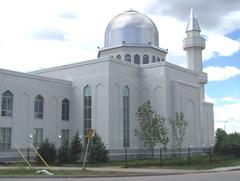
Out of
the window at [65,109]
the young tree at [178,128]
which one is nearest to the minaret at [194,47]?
the young tree at [178,128]

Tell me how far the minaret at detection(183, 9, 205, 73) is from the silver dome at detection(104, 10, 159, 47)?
5782 millimetres

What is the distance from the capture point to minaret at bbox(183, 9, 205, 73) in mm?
67250

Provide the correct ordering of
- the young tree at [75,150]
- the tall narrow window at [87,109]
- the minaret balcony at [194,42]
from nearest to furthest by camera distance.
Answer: the young tree at [75,150]
the tall narrow window at [87,109]
the minaret balcony at [194,42]

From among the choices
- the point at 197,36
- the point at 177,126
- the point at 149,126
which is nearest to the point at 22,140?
the point at 149,126

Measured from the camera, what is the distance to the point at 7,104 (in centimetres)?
4588

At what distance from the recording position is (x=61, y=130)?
169ft

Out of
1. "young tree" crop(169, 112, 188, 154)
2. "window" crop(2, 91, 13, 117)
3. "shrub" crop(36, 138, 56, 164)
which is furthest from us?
"young tree" crop(169, 112, 188, 154)

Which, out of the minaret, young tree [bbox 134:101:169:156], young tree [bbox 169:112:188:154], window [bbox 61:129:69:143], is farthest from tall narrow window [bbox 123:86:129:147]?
the minaret

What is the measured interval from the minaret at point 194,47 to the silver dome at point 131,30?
228 inches

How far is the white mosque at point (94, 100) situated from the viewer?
153 feet

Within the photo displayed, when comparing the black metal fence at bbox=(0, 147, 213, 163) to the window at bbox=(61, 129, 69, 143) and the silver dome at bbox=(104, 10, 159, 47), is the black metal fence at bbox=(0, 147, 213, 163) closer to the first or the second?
the window at bbox=(61, 129, 69, 143)

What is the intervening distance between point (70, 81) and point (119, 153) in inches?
447

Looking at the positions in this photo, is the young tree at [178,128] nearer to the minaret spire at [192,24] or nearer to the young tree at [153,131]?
the young tree at [153,131]

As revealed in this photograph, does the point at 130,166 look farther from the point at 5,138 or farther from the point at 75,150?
the point at 5,138
